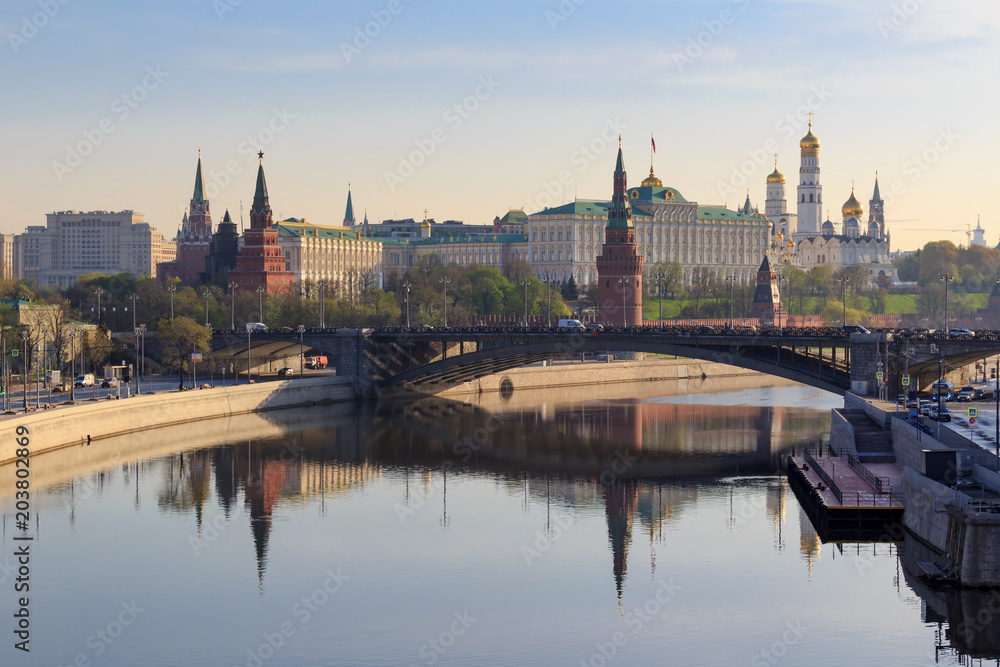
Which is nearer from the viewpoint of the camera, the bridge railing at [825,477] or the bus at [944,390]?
the bridge railing at [825,477]

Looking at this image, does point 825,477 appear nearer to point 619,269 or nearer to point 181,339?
point 181,339

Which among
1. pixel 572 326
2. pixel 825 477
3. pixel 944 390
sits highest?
pixel 572 326

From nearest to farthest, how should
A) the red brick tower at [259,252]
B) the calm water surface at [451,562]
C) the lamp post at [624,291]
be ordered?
the calm water surface at [451,562] < the lamp post at [624,291] < the red brick tower at [259,252]

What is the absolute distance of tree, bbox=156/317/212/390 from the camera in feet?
331

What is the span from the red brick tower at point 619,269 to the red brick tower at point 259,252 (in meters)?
36.3

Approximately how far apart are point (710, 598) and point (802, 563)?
518 cm

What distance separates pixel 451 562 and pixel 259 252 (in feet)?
369

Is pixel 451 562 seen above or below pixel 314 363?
below

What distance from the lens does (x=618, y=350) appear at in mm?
86500

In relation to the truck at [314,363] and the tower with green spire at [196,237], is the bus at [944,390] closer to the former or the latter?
the truck at [314,363]

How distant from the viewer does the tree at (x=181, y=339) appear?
101 metres

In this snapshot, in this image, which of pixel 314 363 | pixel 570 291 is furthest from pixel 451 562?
pixel 570 291

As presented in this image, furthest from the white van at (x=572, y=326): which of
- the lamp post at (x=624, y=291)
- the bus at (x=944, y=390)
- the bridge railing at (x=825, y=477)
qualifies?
the bridge railing at (x=825, y=477)

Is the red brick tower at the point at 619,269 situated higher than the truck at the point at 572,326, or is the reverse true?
the red brick tower at the point at 619,269
